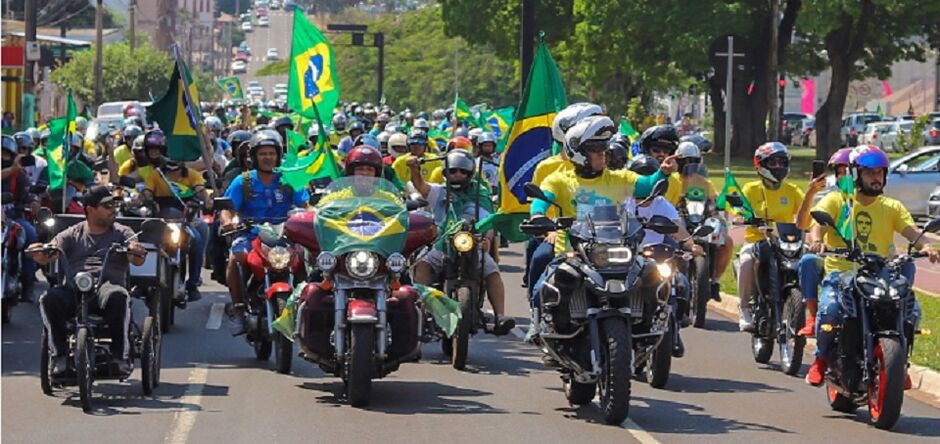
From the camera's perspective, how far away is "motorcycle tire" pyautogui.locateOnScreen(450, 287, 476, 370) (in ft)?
46.0

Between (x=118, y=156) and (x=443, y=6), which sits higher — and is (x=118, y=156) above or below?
below

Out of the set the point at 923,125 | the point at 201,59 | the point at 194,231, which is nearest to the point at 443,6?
the point at 923,125

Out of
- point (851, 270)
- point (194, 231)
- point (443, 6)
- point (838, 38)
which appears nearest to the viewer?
point (851, 270)

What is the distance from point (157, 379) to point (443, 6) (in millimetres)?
52542

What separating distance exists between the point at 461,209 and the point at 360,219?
303 cm

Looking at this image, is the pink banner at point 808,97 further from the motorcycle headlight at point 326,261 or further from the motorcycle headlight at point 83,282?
the motorcycle headlight at point 83,282

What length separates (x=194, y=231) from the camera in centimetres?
1788

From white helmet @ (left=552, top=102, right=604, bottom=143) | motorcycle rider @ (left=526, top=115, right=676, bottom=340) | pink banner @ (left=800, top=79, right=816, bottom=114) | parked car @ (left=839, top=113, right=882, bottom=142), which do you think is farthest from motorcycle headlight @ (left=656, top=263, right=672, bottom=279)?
pink banner @ (left=800, top=79, right=816, bottom=114)

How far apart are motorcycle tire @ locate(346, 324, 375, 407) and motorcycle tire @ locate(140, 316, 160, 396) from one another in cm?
130

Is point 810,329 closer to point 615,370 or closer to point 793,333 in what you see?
point 793,333

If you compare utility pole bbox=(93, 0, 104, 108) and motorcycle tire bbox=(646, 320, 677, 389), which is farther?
utility pole bbox=(93, 0, 104, 108)

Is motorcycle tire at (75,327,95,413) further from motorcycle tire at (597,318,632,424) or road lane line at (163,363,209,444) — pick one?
motorcycle tire at (597,318,632,424)

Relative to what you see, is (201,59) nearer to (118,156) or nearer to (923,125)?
(923,125)

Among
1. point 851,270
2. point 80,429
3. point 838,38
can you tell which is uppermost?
Answer: point 838,38
